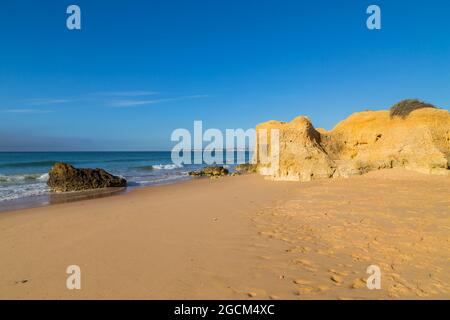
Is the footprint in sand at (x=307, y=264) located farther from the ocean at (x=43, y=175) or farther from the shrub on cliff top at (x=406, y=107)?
the shrub on cliff top at (x=406, y=107)

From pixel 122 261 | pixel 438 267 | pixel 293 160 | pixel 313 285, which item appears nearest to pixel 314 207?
pixel 438 267

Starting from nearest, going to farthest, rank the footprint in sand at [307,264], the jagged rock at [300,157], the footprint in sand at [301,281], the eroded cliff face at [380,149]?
the footprint in sand at [301,281] < the footprint in sand at [307,264] < the eroded cliff face at [380,149] < the jagged rock at [300,157]

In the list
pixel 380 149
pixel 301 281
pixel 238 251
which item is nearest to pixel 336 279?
pixel 301 281

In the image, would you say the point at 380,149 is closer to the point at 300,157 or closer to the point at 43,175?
the point at 300,157

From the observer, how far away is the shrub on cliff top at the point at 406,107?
16234 mm

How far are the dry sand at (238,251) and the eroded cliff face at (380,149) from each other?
20.7 ft

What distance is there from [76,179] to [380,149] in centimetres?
1753

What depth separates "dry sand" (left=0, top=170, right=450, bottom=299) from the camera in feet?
11.2

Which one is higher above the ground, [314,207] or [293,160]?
[293,160]

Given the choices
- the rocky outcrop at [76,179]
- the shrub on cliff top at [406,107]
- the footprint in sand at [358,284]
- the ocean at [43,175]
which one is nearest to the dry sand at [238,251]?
the footprint in sand at [358,284]

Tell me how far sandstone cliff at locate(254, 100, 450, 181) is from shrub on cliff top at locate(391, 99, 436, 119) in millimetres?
94
